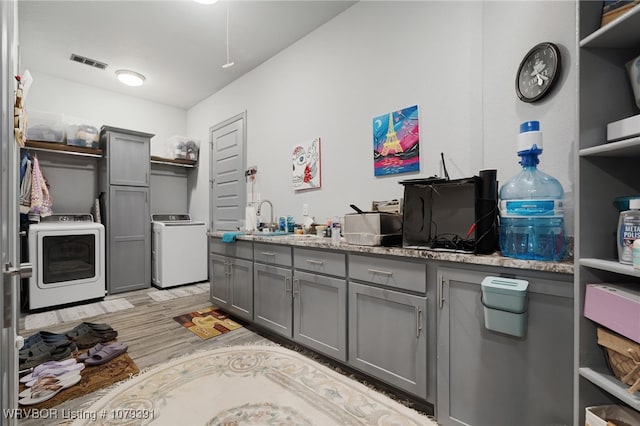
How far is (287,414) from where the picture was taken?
5.12 feet

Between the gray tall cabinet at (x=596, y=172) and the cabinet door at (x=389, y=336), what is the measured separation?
641 mm

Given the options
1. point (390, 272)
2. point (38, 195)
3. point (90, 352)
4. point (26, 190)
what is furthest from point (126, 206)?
point (390, 272)

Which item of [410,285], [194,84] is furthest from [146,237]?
[410,285]

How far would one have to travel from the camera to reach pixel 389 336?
65.7 inches

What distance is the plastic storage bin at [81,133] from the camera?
3.69 meters

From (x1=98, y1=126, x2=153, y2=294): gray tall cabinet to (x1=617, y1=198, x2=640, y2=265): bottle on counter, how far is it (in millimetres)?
4808

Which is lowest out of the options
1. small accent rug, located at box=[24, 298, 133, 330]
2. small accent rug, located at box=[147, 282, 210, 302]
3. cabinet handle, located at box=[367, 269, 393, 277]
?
small accent rug, located at box=[24, 298, 133, 330]

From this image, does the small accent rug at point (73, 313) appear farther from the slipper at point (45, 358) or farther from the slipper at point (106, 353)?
the slipper at point (106, 353)

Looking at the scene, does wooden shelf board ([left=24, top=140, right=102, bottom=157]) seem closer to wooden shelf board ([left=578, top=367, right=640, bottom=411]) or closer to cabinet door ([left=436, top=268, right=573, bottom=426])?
cabinet door ([left=436, top=268, right=573, bottom=426])

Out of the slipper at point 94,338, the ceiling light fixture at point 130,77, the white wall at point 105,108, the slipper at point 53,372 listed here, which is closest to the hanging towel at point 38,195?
the white wall at point 105,108

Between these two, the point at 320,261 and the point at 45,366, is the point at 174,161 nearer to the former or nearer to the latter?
the point at 45,366

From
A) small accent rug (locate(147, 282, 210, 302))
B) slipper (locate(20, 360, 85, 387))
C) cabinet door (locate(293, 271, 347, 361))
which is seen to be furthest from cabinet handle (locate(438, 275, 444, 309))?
small accent rug (locate(147, 282, 210, 302))

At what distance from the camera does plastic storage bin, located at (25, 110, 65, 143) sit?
345 cm

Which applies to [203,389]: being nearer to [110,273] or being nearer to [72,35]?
[110,273]
